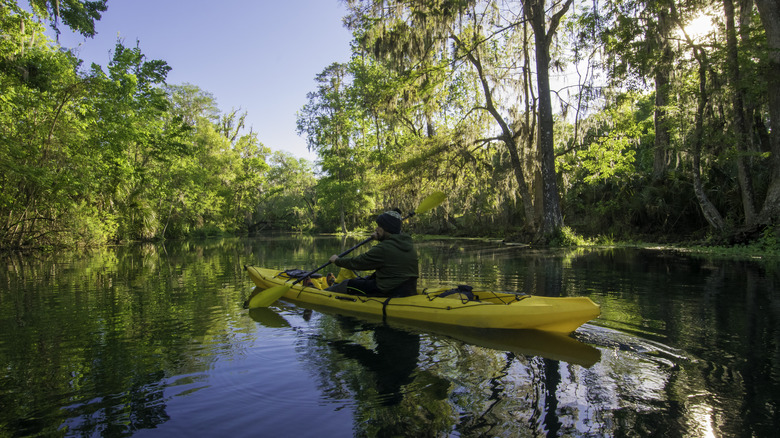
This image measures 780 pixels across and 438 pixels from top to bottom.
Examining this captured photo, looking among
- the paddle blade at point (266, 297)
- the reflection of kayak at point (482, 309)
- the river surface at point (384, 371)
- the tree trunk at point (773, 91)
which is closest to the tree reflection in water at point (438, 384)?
the river surface at point (384, 371)

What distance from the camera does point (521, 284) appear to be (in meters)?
7.63

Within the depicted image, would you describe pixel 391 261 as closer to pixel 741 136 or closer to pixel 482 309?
pixel 482 309

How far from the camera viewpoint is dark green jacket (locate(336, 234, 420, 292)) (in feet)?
18.4

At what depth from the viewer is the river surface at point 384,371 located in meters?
2.71

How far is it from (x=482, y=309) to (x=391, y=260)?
1.37 m

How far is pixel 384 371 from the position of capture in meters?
3.71

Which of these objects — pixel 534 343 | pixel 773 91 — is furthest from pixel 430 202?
pixel 773 91

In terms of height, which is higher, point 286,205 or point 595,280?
point 286,205

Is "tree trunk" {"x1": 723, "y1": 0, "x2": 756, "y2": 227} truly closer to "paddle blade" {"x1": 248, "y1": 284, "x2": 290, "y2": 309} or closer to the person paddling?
the person paddling

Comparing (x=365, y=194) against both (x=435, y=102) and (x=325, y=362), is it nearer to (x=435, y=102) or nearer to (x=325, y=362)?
(x=435, y=102)

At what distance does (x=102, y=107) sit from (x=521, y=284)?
16.7m

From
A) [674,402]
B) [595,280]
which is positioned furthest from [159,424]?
[595,280]

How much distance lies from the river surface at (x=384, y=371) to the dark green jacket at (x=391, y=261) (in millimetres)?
653

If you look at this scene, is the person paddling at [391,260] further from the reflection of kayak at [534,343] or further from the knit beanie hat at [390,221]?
the reflection of kayak at [534,343]
